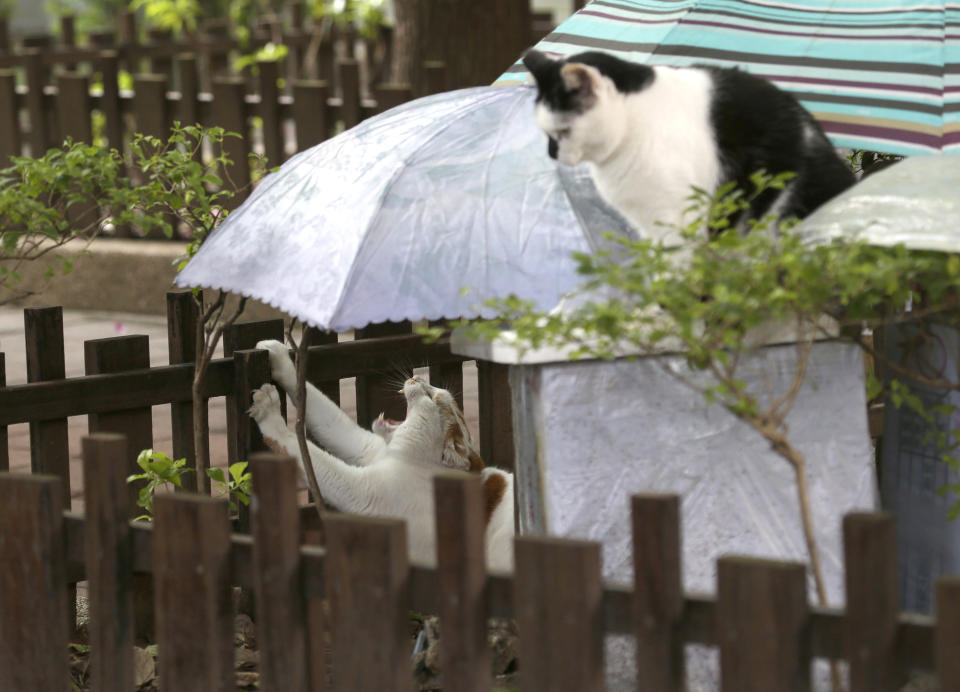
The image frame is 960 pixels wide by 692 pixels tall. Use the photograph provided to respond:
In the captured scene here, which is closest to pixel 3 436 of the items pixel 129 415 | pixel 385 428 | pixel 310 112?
pixel 129 415

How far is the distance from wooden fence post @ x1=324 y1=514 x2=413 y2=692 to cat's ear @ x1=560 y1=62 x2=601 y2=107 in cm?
78

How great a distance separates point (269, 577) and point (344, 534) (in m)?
0.19

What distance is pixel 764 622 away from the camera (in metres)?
1.77

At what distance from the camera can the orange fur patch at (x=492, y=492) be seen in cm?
313

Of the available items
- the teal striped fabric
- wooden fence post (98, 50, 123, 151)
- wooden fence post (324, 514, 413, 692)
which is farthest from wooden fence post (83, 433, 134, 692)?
wooden fence post (98, 50, 123, 151)

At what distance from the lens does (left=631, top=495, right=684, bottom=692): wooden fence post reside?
6.03 ft

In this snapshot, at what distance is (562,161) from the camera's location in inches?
92.3

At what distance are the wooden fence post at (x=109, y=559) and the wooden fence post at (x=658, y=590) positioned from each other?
89 cm

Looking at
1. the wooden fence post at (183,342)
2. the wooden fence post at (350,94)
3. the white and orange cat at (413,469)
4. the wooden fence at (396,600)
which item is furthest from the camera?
the wooden fence post at (350,94)

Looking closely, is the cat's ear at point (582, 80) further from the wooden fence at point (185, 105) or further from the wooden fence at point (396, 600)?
the wooden fence at point (185, 105)

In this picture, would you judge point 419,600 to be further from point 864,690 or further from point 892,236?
point 892,236

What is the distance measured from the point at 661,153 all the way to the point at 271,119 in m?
6.05

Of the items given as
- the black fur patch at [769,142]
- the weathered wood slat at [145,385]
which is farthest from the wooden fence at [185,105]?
the black fur patch at [769,142]

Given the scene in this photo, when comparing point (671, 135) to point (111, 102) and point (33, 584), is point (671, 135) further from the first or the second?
point (111, 102)
